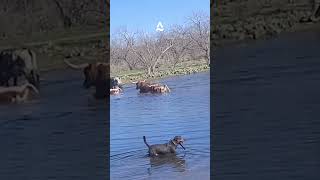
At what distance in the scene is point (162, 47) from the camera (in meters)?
5.10

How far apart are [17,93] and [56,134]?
17.9 inches

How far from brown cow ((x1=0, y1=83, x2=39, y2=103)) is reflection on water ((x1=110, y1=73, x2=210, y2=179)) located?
61 centimetres

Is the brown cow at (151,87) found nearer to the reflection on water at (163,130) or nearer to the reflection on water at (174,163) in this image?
the reflection on water at (163,130)

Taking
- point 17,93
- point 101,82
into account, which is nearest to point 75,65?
point 101,82

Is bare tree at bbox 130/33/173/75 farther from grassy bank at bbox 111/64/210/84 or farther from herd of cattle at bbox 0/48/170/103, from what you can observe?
herd of cattle at bbox 0/48/170/103
